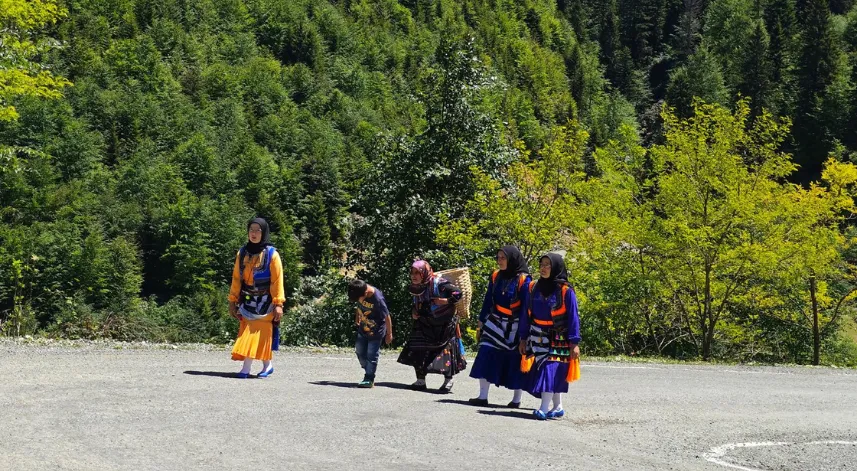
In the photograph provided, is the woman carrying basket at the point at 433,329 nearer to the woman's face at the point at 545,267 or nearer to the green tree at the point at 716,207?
the woman's face at the point at 545,267

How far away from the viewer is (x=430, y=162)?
2702 centimetres

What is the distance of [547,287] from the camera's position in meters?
10.4

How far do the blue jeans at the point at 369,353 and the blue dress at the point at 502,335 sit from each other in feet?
4.07

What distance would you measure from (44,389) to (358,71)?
132m

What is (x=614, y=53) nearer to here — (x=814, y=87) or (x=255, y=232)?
(x=814, y=87)

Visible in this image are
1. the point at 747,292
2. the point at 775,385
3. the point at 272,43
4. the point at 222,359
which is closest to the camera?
the point at 222,359

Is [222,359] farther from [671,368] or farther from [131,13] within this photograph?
[131,13]

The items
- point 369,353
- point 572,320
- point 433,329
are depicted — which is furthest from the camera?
point 433,329

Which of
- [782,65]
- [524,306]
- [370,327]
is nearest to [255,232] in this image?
[370,327]

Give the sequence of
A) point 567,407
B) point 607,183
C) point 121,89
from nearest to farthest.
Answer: point 567,407 < point 607,183 < point 121,89

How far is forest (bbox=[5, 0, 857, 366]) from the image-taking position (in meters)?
25.1

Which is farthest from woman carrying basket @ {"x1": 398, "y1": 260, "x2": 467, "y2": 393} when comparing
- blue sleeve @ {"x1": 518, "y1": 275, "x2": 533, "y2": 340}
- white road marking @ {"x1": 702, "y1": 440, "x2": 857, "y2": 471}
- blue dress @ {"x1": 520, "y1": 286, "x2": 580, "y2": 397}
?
white road marking @ {"x1": 702, "y1": 440, "x2": 857, "y2": 471}

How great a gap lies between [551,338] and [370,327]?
7.57 feet

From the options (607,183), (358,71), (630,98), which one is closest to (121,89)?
(358,71)
